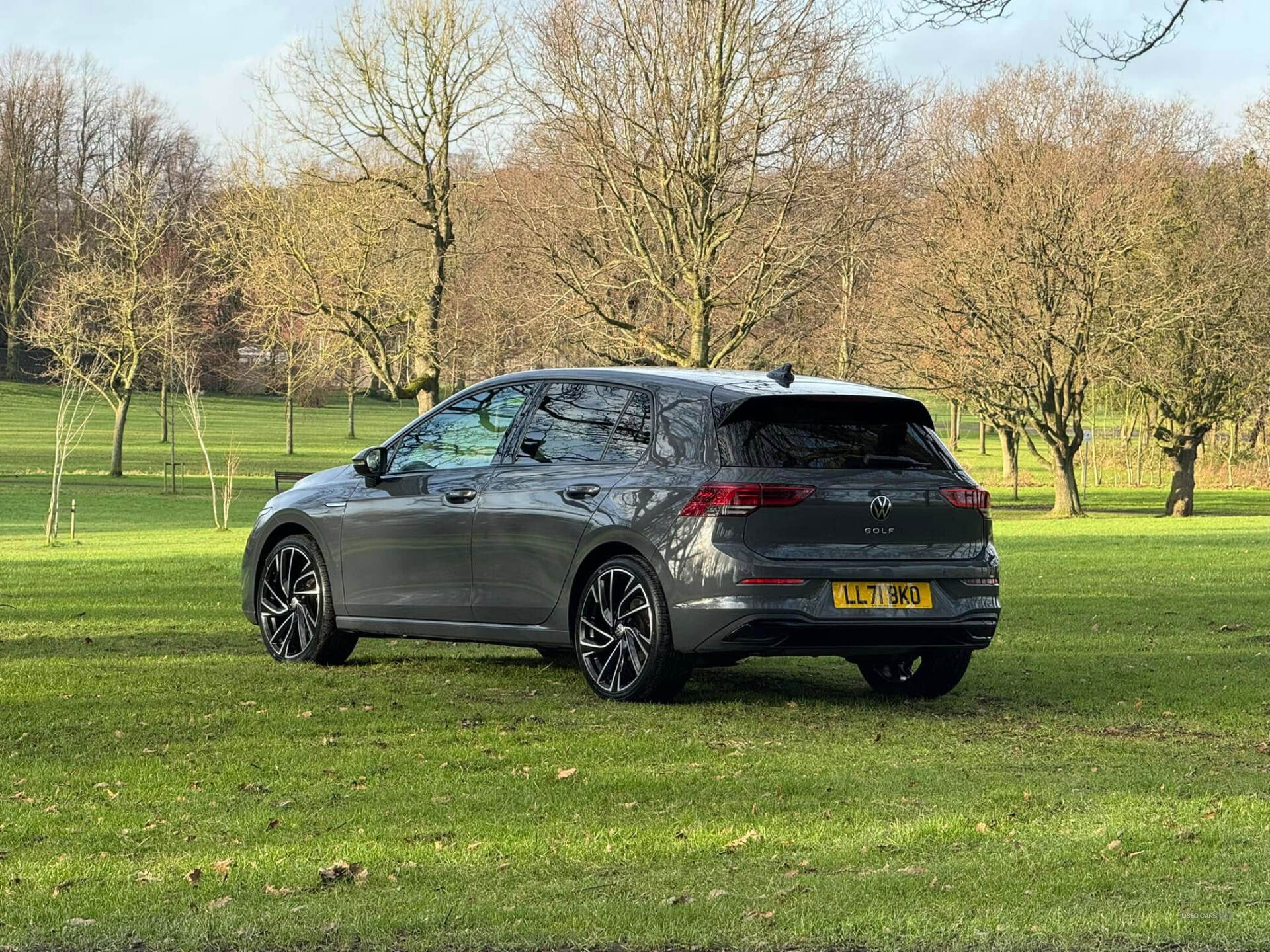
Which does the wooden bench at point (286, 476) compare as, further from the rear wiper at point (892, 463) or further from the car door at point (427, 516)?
the rear wiper at point (892, 463)

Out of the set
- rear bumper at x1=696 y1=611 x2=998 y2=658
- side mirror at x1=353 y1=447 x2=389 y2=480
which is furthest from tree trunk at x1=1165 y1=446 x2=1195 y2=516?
rear bumper at x1=696 y1=611 x2=998 y2=658

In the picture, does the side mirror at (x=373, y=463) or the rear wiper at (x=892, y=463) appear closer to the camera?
the rear wiper at (x=892, y=463)

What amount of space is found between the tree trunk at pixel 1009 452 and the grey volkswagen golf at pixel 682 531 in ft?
124

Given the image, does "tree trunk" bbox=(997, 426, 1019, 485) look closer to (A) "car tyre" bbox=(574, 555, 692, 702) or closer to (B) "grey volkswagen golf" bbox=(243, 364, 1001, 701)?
(B) "grey volkswagen golf" bbox=(243, 364, 1001, 701)

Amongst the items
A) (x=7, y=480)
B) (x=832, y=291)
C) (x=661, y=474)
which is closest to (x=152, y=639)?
(x=661, y=474)

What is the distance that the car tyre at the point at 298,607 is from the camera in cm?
1065

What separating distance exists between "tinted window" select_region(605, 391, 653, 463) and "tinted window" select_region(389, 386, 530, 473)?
0.87 m

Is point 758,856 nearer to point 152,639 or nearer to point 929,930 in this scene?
point 929,930

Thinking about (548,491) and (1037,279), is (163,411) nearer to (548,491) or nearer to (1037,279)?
(1037,279)

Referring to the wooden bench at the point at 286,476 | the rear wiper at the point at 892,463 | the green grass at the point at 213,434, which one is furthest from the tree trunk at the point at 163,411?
the rear wiper at the point at 892,463

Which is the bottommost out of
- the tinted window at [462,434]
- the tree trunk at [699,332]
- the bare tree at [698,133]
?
the tinted window at [462,434]

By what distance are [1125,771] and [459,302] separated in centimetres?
3763

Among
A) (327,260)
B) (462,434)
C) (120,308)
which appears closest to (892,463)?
(462,434)

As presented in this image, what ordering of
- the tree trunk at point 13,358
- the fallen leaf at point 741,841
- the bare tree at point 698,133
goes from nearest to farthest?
the fallen leaf at point 741,841, the bare tree at point 698,133, the tree trunk at point 13,358
